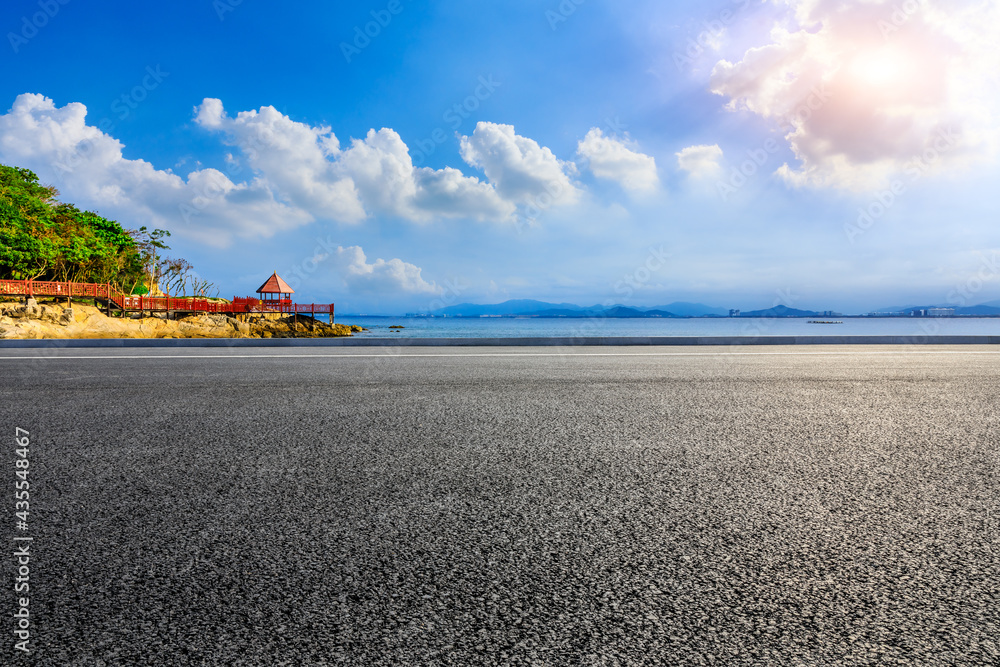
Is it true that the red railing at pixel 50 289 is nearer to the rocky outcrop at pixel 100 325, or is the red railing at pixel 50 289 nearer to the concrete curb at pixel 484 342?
the rocky outcrop at pixel 100 325

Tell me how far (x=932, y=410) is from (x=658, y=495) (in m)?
4.30

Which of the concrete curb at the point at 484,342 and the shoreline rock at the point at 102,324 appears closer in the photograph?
the concrete curb at the point at 484,342

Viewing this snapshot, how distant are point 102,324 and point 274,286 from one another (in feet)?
85.7

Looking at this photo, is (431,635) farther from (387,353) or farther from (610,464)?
(387,353)

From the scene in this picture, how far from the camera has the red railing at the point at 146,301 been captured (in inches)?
1522

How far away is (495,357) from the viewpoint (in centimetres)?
1184

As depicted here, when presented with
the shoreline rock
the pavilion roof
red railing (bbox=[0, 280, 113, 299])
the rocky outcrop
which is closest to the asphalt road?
the rocky outcrop

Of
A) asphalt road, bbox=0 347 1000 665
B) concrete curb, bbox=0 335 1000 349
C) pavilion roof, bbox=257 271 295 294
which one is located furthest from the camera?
pavilion roof, bbox=257 271 295 294

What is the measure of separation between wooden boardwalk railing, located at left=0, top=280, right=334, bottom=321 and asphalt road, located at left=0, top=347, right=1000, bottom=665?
4449cm

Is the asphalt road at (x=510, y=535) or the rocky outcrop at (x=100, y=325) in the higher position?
the rocky outcrop at (x=100, y=325)

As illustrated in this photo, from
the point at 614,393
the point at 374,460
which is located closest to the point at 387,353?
the point at 614,393

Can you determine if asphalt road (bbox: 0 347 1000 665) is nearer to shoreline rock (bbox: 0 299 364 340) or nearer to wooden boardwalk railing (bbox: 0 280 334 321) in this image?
shoreline rock (bbox: 0 299 364 340)

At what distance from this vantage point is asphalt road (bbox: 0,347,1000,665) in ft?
5.49

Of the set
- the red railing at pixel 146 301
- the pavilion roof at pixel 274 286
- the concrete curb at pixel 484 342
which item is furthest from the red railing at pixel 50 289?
the concrete curb at pixel 484 342
